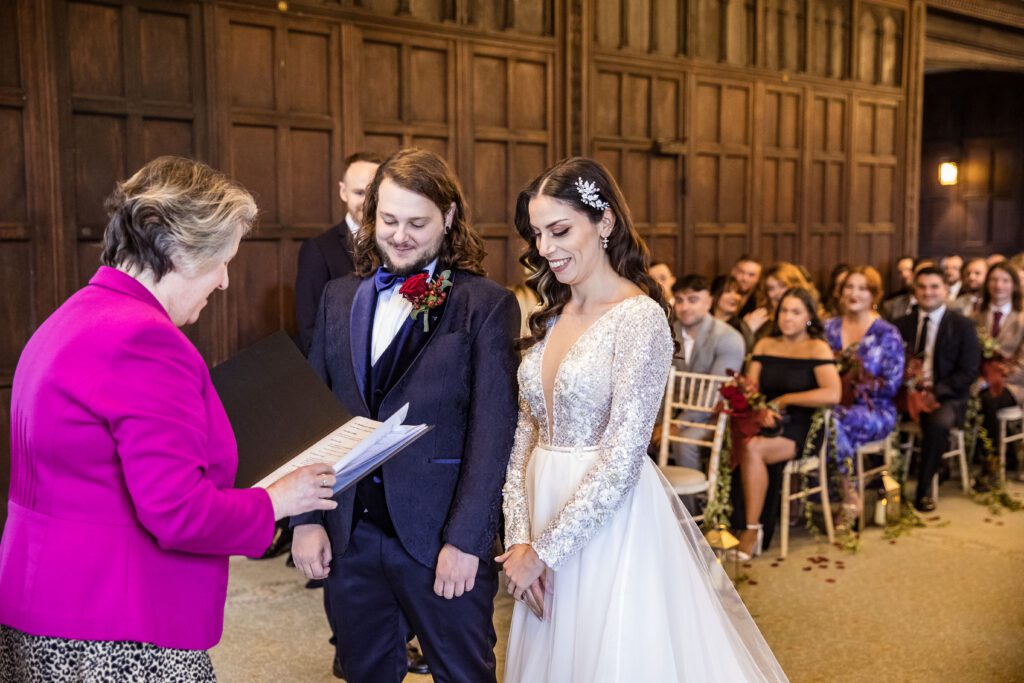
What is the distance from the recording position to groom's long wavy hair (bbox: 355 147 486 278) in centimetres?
237

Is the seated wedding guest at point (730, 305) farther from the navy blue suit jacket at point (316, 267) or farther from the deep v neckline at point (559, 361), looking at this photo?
the deep v neckline at point (559, 361)

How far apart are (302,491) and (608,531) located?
2.85 feet

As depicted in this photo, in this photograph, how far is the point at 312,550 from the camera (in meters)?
2.43

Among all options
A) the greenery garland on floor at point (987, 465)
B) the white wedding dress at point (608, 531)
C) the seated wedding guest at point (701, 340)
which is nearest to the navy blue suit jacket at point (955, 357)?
the greenery garland on floor at point (987, 465)

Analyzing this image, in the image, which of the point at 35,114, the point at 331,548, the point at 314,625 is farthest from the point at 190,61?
the point at 331,548

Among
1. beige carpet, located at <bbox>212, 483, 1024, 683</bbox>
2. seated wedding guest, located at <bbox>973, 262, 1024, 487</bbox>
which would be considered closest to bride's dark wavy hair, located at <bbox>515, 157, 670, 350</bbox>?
beige carpet, located at <bbox>212, 483, 1024, 683</bbox>

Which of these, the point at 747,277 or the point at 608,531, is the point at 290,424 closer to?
the point at 608,531

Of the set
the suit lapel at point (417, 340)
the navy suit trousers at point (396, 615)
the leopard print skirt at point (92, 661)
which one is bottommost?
the navy suit trousers at point (396, 615)

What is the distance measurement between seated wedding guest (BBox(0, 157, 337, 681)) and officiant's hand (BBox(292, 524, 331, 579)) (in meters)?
0.64

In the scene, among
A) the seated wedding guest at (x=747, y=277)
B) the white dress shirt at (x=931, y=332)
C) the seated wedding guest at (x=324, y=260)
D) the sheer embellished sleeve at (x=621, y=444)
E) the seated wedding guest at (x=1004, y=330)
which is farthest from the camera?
the seated wedding guest at (x=747, y=277)

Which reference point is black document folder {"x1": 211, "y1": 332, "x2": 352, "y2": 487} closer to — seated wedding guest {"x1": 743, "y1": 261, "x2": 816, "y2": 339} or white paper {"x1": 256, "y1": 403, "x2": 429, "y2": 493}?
white paper {"x1": 256, "y1": 403, "x2": 429, "y2": 493}

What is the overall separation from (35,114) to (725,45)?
208 inches

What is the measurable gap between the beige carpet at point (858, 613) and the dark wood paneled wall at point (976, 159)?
30.4 ft

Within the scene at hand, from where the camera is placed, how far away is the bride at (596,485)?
233cm
